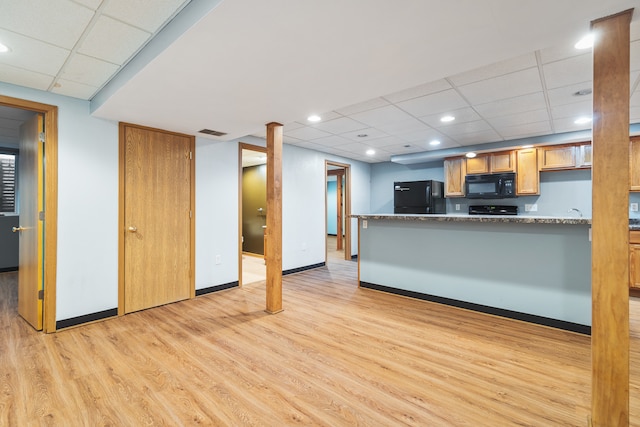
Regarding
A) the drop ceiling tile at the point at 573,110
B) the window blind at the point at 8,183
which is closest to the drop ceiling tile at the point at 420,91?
the drop ceiling tile at the point at 573,110

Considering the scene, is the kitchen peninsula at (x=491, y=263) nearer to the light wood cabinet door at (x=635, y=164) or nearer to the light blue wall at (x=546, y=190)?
the light wood cabinet door at (x=635, y=164)

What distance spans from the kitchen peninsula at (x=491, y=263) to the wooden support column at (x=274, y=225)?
1438 millimetres

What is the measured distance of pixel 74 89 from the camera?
2707 mm

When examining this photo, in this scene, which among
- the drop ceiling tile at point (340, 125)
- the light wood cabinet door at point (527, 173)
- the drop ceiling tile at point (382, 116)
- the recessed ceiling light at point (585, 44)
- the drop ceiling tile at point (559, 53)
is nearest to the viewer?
the recessed ceiling light at point (585, 44)

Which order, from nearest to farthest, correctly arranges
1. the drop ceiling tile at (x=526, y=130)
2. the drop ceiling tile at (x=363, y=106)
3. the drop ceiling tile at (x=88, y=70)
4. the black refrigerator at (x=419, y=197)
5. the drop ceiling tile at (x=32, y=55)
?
the drop ceiling tile at (x=32, y=55) < the drop ceiling tile at (x=88, y=70) < the drop ceiling tile at (x=363, y=106) < the drop ceiling tile at (x=526, y=130) < the black refrigerator at (x=419, y=197)

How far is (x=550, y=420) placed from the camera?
1617mm

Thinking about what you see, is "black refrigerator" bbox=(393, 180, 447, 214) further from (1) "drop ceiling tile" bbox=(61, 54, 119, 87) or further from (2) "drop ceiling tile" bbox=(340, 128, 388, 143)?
(1) "drop ceiling tile" bbox=(61, 54, 119, 87)

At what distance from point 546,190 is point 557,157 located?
63 cm

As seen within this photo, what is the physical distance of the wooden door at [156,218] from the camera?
10.7 feet

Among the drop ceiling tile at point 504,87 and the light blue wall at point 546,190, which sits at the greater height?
the drop ceiling tile at point 504,87

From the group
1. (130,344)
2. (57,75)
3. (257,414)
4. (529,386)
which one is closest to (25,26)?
(57,75)

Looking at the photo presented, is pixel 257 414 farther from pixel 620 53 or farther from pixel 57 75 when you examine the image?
pixel 57 75

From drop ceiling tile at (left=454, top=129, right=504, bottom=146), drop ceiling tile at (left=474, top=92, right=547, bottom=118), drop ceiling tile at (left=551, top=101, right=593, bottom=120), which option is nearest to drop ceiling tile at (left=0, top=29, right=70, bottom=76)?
drop ceiling tile at (left=474, top=92, right=547, bottom=118)

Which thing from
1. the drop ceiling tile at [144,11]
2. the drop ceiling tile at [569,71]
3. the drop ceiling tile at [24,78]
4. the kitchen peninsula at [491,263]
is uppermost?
the drop ceiling tile at [569,71]
